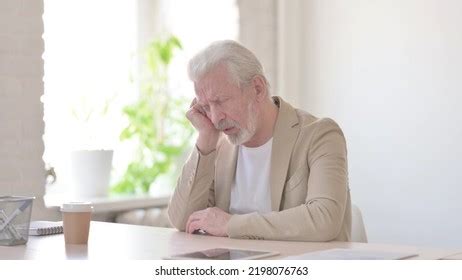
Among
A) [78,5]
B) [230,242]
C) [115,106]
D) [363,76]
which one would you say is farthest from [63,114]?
[230,242]

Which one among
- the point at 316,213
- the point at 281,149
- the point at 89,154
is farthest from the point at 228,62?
the point at 89,154

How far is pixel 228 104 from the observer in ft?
8.29

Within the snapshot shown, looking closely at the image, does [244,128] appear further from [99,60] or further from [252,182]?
[99,60]

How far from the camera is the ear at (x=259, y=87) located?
8.41ft

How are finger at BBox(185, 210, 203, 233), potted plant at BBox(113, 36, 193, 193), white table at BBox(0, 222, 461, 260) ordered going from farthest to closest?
1. potted plant at BBox(113, 36, 193, 193)
2. finger at BBox(185, 210, 203, 233)
3. white table at BBox(0, 222, 461, 260)

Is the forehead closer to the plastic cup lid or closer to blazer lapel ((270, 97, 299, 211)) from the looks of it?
blazer lapel ((270, 97, 299, 211))

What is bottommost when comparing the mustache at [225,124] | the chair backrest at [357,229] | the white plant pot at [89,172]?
the white plant pot at [89,172]

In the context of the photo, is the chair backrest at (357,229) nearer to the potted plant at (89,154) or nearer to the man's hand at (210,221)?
the man's hand at (210,221)

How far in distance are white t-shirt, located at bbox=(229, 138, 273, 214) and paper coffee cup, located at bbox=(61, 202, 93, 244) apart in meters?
0.63

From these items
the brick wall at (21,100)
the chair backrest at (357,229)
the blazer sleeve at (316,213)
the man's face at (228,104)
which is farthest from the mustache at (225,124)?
the brick wall at (21,100)

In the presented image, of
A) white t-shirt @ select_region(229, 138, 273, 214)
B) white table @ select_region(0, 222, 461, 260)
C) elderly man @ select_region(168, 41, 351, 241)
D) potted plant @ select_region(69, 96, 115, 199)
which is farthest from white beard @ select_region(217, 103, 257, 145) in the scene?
potted plant @ select_region(69, 96, 115, 199)

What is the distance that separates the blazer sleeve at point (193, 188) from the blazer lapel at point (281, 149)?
0.22m

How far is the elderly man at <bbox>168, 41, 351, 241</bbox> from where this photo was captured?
2281 mm

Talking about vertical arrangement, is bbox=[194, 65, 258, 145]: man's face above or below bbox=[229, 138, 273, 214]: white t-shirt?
above
